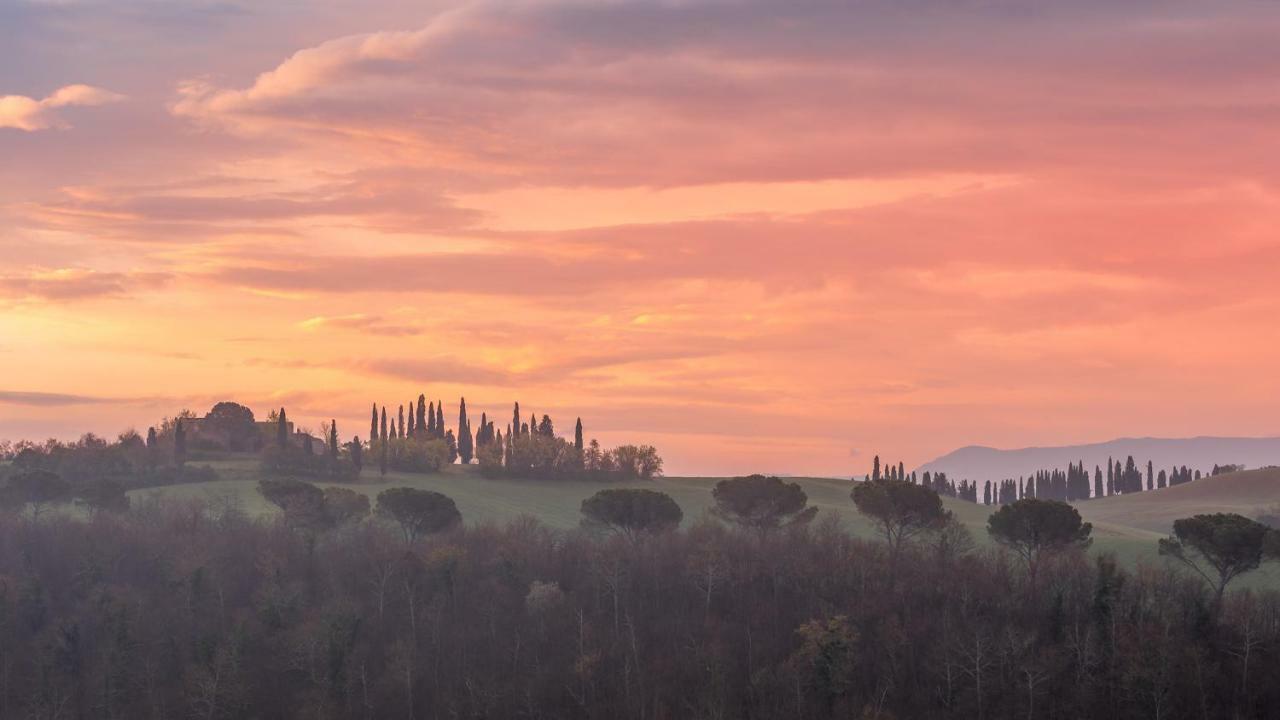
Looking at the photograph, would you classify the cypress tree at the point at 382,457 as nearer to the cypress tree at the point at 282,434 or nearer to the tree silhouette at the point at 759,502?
the cypress tree at the point at 282,434

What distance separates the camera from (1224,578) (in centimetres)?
11956

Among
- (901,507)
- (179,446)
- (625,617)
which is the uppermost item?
(179,446)

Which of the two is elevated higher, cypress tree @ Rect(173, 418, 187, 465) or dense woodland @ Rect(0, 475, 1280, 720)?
cypress tree @ Rect(173, 418, 187, 465)

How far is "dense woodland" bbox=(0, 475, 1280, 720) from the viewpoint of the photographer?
4183 inches

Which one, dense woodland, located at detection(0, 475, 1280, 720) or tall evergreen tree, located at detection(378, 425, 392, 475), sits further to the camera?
tall evergreen tree, located at detection(378, 425, 392, 475)

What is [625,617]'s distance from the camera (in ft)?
415

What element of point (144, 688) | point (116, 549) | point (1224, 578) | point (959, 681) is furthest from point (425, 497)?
point (1224, 578)

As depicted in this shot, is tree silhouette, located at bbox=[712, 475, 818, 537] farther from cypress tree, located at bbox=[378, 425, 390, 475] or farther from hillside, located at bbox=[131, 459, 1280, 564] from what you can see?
cypress tree, located at bbox=[378, 425, 390, 475]

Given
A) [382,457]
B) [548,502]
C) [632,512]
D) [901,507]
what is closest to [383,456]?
[382,457]

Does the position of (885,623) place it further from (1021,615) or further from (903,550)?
(903,550)

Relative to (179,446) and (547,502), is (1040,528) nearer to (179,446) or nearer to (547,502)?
(547,502)

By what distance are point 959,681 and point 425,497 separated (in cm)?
6481

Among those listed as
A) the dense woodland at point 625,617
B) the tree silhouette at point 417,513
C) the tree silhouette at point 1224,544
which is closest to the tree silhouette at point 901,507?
the dense woodland at point 625,617

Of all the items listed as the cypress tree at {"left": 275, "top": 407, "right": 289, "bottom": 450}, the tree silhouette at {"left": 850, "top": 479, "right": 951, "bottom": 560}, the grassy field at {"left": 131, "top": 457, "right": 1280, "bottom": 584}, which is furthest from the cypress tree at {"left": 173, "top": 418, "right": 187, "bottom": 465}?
the tree silhouette at {"left": 850, "top": 479, "right": 951, "bottom": 560}
